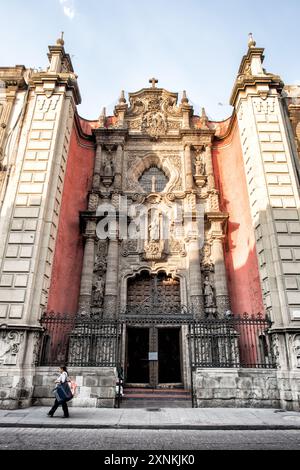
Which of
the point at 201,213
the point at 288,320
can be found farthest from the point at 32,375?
the point at 201,213

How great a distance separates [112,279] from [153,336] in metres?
3.41

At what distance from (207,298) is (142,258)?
390 centimetres

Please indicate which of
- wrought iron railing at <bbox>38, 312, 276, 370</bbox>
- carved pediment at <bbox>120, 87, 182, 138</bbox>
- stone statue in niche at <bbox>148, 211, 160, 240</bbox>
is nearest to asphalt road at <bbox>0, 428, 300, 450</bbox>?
wrought iron railing at <bbox>38, 312, 276, 370</bbox>

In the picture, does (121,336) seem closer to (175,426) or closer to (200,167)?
(175,426)

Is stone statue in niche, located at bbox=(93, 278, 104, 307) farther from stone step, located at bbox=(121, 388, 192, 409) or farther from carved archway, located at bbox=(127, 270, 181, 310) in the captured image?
stone step, located at bbox=(121, 388, 192, 409)

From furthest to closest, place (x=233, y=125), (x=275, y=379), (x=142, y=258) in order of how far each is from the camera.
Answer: (x=233, y=125) → (x=142, y=258) → (x=275, y=379)

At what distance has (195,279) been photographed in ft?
50.1

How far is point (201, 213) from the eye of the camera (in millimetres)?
16812

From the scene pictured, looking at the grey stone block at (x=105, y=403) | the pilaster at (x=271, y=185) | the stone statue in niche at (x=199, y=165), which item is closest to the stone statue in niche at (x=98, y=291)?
the grey stone block at (x=105, y=403)

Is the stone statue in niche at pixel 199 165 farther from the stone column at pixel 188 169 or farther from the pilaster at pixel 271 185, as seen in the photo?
the pilaster at pixel 271 185

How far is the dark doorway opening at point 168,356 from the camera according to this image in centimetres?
1411

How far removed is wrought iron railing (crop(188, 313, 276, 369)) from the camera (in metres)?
11.0

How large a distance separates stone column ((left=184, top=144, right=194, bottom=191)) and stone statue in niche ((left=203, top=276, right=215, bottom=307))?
547cm

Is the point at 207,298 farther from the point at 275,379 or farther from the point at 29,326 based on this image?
the point at 29,326
